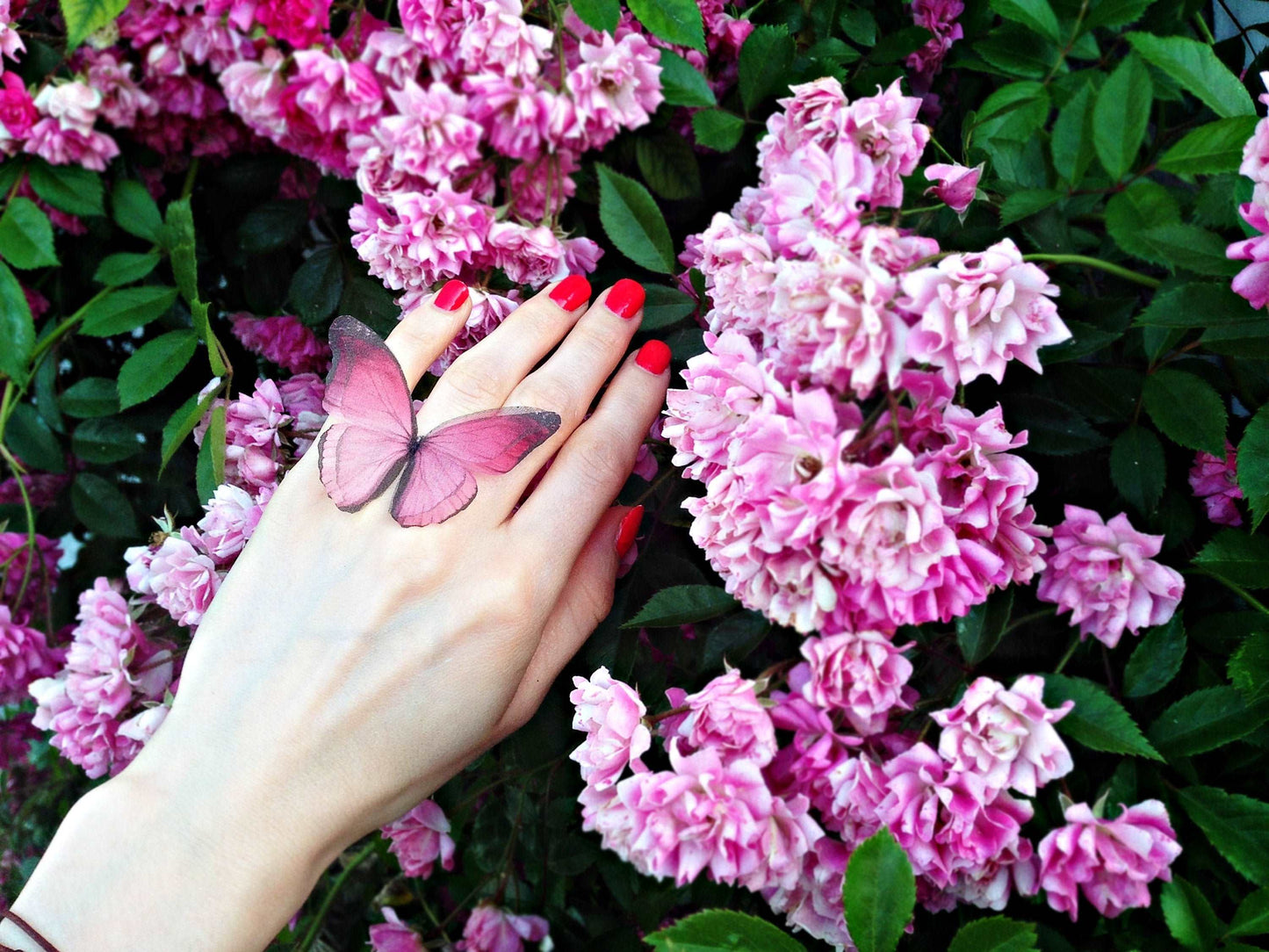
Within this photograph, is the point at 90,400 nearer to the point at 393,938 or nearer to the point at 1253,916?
the point at 393,938

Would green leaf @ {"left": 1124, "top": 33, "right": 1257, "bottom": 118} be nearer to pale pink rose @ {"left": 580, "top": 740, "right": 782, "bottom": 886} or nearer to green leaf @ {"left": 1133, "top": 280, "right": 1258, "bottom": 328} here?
green leaf @ {"left": 1133, "top": 280, "right": 1258, "bottom": 328}

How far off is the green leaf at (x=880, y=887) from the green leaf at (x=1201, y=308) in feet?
1.35

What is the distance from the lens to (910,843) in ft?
2.19

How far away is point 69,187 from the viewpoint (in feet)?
4.26

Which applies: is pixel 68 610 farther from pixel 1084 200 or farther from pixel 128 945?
pixel 1084 200

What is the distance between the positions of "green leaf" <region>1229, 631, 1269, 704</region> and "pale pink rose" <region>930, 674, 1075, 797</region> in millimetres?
158

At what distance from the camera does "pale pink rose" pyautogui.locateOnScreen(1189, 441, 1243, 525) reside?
2.71ft

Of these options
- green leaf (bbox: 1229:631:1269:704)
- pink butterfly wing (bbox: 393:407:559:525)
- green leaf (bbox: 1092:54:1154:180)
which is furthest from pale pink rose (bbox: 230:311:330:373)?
green leaf (bbox: 1229:631:1269:704)

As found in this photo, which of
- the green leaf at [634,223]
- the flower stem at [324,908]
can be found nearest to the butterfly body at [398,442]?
the green leaf at [634,223]

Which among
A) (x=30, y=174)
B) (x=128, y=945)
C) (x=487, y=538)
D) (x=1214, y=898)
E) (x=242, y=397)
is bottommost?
(x=1214, y=898)

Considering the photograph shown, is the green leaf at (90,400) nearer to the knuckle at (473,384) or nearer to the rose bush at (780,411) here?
the rose bush at (780,411)

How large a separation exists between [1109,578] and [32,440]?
1.33m

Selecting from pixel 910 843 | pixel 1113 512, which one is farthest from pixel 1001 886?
pixel 1113 512

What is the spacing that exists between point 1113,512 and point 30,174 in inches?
54.8
